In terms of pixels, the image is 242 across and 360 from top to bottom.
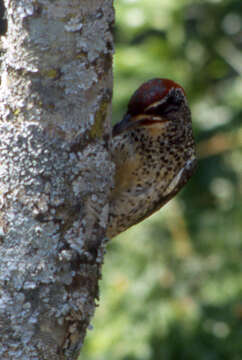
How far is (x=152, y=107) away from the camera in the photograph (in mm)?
3332

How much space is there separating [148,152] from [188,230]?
2.60 metres

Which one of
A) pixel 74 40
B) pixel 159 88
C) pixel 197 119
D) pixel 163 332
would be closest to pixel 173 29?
pixel 197 119

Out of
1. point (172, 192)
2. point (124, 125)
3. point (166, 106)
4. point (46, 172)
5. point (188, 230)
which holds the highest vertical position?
point (188, 230)

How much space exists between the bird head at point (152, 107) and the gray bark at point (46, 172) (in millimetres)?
661

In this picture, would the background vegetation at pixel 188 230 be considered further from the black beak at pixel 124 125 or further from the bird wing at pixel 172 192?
the black beak at pixel 124 125

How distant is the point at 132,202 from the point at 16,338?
3.36 feet

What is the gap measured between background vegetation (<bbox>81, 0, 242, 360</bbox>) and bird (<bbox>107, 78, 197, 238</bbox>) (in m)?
2.15

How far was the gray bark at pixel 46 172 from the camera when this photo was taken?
2523 millimetres

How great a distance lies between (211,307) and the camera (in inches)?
221

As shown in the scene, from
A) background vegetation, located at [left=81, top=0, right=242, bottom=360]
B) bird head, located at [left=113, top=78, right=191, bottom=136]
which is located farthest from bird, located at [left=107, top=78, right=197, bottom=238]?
background vegetation, located at [left=81, top=0, right=242, bottom=360]

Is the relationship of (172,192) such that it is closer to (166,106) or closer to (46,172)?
(166,106)

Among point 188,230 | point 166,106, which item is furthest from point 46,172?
point 188,230

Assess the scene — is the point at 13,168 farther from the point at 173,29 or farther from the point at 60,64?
the point at 173,29

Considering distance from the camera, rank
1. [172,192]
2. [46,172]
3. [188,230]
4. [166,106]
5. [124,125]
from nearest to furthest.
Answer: [46,172]
[124,125]
[166,106]
[172,192]
[188,230]
